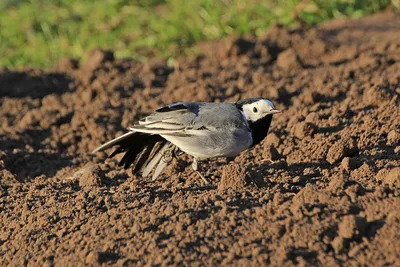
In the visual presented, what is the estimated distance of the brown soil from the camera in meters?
4.57

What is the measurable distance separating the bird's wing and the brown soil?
0.41 metres

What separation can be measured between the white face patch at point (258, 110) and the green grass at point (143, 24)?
455 cm

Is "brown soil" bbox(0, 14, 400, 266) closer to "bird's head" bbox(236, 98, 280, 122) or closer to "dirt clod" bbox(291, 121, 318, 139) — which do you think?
"dirt clod" bbox(291, 121, 318, 139)

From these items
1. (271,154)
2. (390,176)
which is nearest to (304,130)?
(271,154)

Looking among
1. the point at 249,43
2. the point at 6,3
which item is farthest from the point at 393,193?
the point at 6,3

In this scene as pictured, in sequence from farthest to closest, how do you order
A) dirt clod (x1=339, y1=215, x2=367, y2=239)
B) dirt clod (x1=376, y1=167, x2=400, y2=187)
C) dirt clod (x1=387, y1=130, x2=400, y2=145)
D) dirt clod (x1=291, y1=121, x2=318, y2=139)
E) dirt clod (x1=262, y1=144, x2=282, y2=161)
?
dirt clod (x1=291, y1=121, x2=318, y2=139) < dirt clod (x1=262, y1=144, x2=282, y2=161) < dirt clod (x1=387, y1=130, x2=400, y2=145) < dirt clod (x1=376, y1=167, x2=400, y2=187) < dirt clod (x1=339, y1=215, x2=367, y2=239)

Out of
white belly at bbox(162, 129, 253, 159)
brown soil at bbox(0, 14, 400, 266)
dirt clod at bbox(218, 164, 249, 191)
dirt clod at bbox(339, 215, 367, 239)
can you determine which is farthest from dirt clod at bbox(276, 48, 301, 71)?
dirt clod at bbox(339, 215, 367, 239)

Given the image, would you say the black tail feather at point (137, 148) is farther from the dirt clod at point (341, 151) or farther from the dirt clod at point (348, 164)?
the dirt clod at point (348, 164)

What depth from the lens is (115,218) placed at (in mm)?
5164

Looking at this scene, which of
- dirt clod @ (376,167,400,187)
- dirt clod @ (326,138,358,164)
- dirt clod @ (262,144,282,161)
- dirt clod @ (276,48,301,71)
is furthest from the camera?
dirt clod @ (276,48,301,71)

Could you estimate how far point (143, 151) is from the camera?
6445mm

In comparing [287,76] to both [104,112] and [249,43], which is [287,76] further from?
[104,112]

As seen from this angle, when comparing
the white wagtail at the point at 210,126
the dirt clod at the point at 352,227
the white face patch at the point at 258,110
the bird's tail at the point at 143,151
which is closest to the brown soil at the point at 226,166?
the dirt clod at the point at 352,227

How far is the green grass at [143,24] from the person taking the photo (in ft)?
35.8
